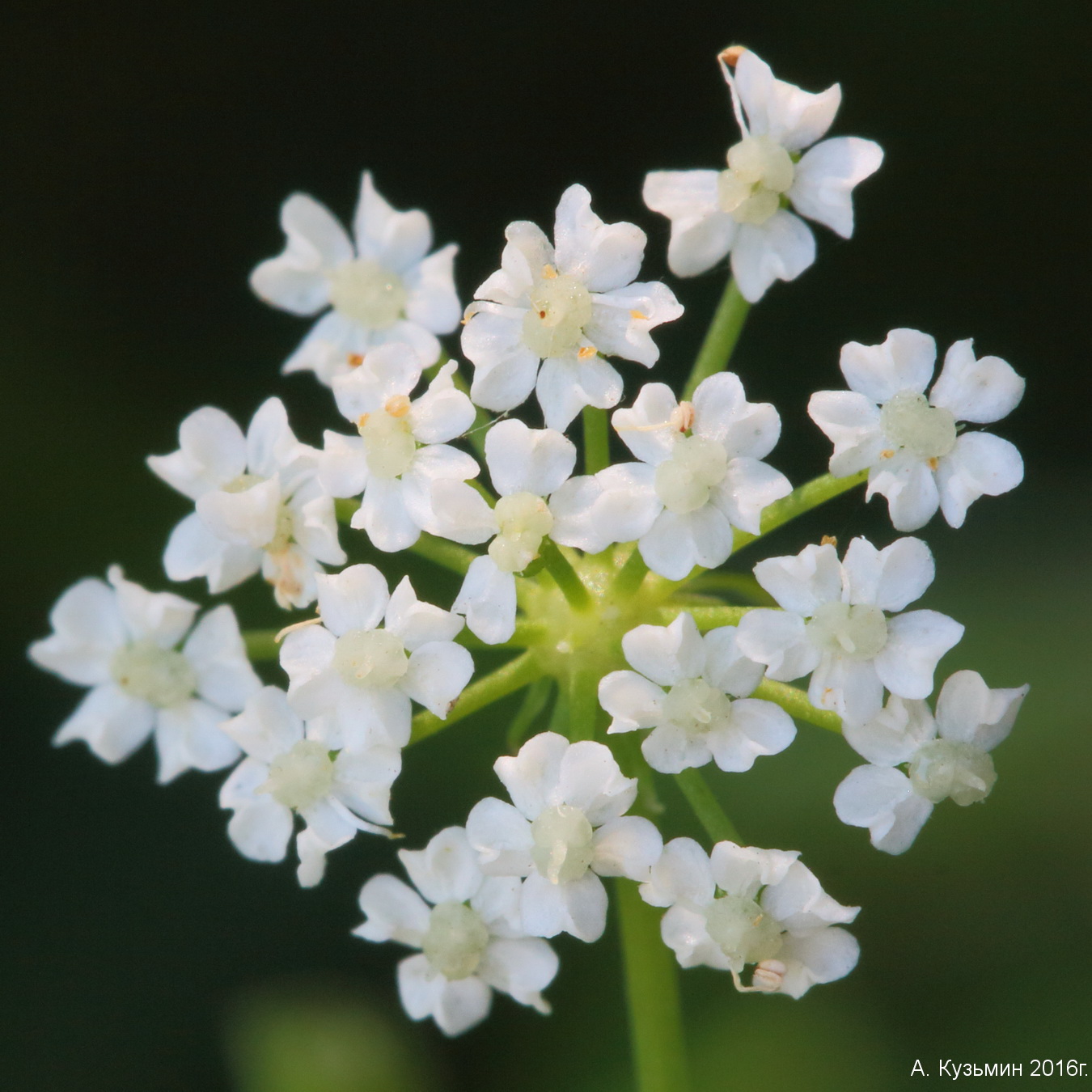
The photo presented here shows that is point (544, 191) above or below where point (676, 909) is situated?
above

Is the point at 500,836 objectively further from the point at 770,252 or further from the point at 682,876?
the point at 770,252

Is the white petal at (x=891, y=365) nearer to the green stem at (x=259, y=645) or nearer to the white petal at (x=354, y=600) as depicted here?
the white petal at (x=354, y=600)

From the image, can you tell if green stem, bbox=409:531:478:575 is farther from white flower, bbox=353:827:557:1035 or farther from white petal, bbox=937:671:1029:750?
white petal, bbox=937:671:1029:750

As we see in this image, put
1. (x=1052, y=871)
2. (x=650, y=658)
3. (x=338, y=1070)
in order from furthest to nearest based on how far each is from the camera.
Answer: (x=338, y=1070), (x=1052, y=871), (x=650, y=658)

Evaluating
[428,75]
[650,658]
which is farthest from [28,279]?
[650,658]

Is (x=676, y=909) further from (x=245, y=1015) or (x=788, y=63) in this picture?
(x=788, y=63)

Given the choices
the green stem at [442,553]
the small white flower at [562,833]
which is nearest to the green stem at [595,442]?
the green stem at [442,553]

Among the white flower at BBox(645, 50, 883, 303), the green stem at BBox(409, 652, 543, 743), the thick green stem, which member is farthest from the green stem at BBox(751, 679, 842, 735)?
the white flower at BBox(645, 50, 883, 303)
